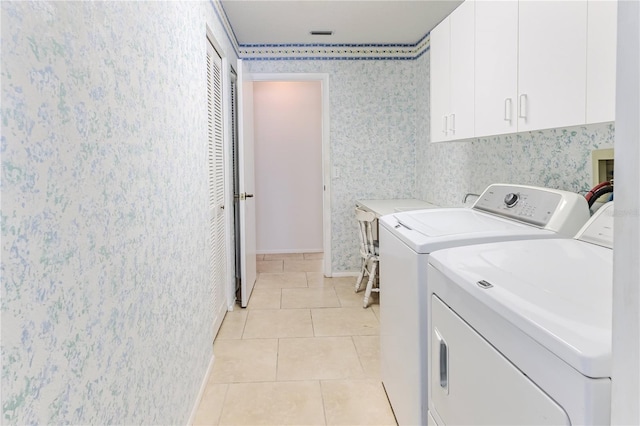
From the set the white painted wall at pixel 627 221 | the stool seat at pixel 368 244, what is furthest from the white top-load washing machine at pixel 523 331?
the stool seat at pixel 368 244

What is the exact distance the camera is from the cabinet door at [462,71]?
84.4 inches

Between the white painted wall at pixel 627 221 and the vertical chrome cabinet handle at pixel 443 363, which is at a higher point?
the white painted wall at pixel 627 221

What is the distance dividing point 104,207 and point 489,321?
3.14ft

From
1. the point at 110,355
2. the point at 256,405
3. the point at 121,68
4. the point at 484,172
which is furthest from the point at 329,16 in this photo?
the point at 110,355

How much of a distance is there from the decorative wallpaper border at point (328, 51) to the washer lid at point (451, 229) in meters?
2.67

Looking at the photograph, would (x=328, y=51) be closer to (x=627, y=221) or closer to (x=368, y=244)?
(x=368, y=244)

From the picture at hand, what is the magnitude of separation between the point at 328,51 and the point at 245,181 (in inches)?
65.9

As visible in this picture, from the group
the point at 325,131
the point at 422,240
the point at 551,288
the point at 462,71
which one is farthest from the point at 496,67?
the point at 325,131

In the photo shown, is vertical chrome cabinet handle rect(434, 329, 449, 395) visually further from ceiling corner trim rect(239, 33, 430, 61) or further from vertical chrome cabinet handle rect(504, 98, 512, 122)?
ceiling corner trim rect(239, 33, 430, 61)

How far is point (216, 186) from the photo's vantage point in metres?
3.15

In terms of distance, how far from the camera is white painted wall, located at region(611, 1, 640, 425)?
1.34 ft

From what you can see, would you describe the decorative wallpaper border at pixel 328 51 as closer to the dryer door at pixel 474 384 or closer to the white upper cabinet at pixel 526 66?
the white upper cabinet at pixel 526 66

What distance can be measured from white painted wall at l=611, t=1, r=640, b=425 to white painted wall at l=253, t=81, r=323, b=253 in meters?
5.41

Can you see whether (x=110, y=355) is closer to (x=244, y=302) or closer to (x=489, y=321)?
(x=489, y=321)
